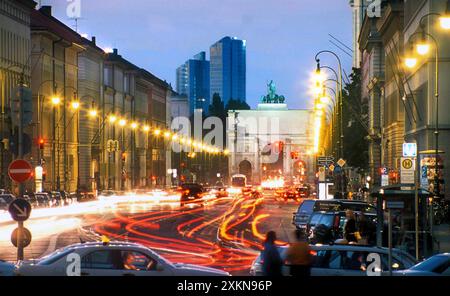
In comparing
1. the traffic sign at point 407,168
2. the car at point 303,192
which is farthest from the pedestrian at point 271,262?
the car at point 303,192

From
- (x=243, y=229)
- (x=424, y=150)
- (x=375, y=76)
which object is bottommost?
(x=243, y=229)

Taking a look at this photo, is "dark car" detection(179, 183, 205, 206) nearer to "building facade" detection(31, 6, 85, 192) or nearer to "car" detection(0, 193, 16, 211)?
"building facade" detection(31, 6, 85, 192)

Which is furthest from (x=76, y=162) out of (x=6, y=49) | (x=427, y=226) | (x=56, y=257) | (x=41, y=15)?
(x=56, y=257)

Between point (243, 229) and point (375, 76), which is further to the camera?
point (375, 76)

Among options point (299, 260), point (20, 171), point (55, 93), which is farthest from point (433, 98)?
point (299, 260)

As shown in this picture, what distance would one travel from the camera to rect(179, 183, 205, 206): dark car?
88.5m

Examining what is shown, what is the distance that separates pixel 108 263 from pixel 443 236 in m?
30.1

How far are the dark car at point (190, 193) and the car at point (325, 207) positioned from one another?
3662 centimetres

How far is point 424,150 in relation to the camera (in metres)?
68.8

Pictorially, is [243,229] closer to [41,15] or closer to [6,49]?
[6,49]

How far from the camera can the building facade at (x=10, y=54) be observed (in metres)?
92.8
